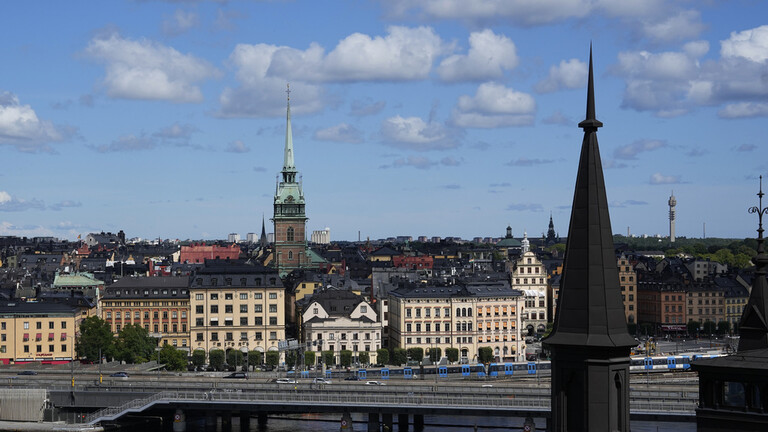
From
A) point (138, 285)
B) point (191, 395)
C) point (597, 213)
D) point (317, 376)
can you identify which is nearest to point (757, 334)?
point (597, 213)

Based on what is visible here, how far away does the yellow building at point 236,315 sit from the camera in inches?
4764

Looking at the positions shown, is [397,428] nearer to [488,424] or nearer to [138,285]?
[488,424]

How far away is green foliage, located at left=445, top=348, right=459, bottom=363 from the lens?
119500 mm

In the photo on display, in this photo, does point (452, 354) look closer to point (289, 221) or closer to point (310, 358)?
point (310, 358)

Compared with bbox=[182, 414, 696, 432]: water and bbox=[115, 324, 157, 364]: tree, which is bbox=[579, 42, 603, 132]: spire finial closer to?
bbox=[182, 414, 696, 432]: water

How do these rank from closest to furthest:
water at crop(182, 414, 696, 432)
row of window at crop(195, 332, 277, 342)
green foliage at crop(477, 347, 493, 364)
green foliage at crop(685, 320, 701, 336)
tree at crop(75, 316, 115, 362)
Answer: water at crop(182, 414, 696, 432) < tree at crop(75, 316, 115, 362) < green foliage at crop(477, 347, 493, 364) < row of window at crop(195, 332, 277, 342) < green foliage at crop(685, 320, 701, 336)

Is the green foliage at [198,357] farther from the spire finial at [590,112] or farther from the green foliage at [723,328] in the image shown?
the spire finial at [590,112]

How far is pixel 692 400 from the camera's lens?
76.1m

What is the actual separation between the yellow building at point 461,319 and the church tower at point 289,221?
155 ft

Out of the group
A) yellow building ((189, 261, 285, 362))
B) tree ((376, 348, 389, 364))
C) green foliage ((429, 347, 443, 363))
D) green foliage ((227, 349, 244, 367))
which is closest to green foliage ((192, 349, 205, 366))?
green foliage ((227, 349, 244, 367))

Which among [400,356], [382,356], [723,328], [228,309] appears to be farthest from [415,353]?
[723,328]

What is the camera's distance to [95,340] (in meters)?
114

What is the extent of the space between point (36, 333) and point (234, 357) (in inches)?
786

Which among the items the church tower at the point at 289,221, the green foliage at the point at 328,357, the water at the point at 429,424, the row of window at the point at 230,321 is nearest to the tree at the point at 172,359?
the row of window at the point at 230,321
